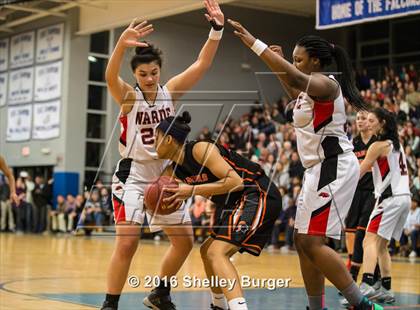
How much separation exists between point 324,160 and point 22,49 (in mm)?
23427

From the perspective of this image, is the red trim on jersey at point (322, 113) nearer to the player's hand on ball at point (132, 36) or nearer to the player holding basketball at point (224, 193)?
the player holding basketball at point (224, 193)

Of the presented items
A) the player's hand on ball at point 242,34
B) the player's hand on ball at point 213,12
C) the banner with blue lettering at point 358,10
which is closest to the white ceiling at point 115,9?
the banner with blue lettering at point 358,10

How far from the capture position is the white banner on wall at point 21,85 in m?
27.1

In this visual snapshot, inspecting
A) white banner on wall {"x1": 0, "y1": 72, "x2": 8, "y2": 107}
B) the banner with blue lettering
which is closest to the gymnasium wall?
white banner on wall {"x1": 0, "y1": 72, "x2": 8, "y2": 107}

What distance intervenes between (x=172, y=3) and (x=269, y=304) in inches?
597

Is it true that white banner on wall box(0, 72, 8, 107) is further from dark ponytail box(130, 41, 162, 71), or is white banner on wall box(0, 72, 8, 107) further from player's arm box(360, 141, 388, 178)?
dark ponytail box(130, 41, 162, 71)

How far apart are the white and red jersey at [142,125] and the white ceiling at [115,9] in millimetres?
14314

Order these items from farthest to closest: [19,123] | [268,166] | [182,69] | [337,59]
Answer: [19,123] → [182,69] → [268,166] → [337,59]

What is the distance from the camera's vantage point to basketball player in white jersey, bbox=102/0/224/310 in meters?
6.09

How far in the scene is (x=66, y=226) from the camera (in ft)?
78.8

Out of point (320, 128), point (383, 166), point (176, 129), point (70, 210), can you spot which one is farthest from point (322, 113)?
point (70, 210)

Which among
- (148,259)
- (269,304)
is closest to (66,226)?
(148,259)

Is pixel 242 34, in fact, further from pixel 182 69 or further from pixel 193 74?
pixel 182 69

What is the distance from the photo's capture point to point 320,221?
18.4 ft
